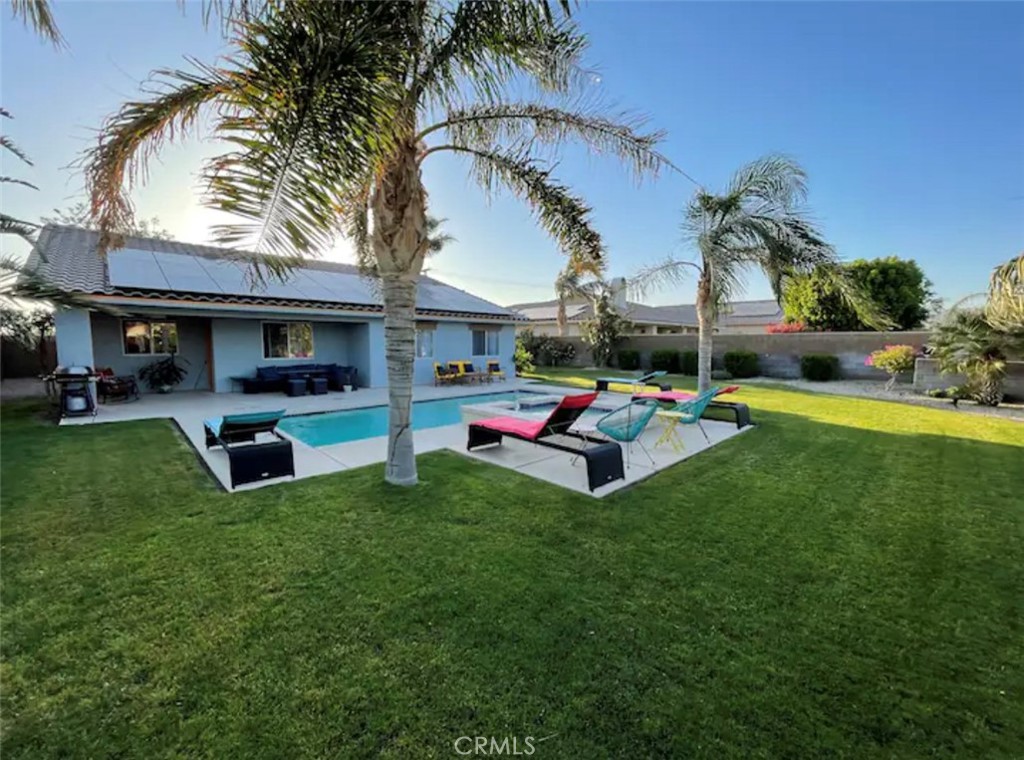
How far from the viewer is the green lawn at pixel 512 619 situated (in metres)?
2.38

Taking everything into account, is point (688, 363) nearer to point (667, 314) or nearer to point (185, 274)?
point (667, 314)

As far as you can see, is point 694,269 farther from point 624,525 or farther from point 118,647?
point 118,647

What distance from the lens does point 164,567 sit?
13.0 feet

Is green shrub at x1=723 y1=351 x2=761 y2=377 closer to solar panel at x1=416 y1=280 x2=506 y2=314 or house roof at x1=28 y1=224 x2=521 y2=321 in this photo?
house roof at x1=28 y1=224 x2=521 y2=321

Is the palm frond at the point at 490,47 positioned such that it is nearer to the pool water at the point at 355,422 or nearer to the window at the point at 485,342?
the pool water at the point at 355,422

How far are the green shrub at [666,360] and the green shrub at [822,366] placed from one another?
590 cm

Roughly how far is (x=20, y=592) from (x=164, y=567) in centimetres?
92

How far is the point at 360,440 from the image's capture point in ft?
29.4

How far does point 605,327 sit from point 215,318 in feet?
62.9

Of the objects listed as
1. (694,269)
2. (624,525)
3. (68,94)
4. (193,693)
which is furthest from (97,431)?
(694,269)

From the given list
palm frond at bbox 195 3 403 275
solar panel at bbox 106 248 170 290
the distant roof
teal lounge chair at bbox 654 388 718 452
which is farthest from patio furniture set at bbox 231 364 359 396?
the distant roof

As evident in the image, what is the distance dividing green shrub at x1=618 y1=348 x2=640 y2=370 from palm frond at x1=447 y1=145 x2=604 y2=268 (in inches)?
810

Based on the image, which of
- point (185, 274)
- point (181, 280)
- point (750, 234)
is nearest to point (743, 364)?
point (750, 234)

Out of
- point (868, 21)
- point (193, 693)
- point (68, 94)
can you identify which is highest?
point (868, 21)
